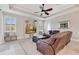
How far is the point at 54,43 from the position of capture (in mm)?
1818

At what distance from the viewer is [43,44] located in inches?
76.8

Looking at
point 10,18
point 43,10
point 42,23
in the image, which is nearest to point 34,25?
point 42,23

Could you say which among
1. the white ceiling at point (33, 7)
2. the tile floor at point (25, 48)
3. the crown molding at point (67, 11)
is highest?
the white ceiling at point (33, 7)

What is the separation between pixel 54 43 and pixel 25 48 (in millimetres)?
674

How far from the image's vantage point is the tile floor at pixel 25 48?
181 centimetres

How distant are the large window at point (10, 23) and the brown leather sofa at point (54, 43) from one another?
69cm

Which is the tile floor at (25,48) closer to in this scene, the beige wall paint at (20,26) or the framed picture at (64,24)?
the beige wall paint at (20,26)

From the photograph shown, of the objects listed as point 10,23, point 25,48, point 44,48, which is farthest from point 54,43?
point 10,23

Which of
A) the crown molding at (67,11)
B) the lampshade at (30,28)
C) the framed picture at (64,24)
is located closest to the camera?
the crown molding at (67,11)

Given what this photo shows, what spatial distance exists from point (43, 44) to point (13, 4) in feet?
3.60

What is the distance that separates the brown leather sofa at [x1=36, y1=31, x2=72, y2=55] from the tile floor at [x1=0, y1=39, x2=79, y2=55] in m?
0.09

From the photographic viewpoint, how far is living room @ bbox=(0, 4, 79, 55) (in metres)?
1.83

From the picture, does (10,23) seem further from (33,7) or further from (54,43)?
(54,43)

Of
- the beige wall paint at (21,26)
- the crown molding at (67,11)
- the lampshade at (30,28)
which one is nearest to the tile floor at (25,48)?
the beige wall paint at (21,26)
